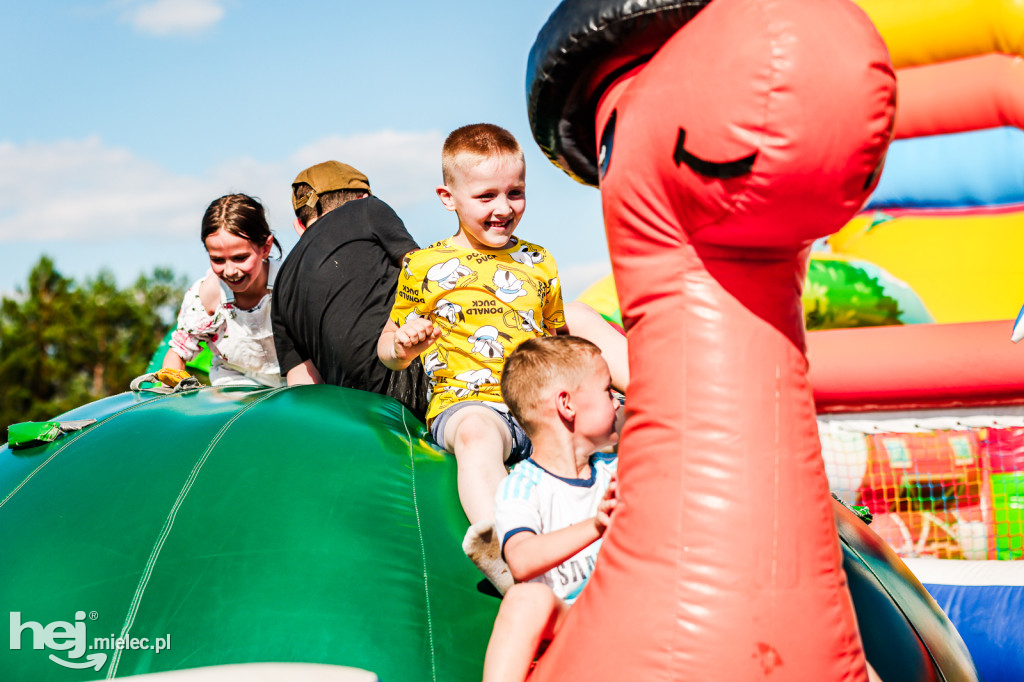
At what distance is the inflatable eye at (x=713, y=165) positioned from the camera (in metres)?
1.20

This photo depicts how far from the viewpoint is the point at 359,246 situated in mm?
2822

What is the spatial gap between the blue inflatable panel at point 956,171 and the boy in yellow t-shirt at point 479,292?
3.85 meters

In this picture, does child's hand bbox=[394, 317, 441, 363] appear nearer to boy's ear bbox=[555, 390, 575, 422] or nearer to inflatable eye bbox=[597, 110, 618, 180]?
boy's ear bbox=[555, 390, 575, 422]

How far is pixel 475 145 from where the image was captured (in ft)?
7.68

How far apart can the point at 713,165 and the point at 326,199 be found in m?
2.52

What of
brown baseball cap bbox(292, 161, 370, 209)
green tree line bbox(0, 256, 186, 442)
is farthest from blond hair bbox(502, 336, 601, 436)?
green tree line bbox(0, 256, 186, 442)

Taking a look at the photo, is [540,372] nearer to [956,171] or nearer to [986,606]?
[986,606]

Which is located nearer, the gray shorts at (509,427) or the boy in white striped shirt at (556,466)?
the boy in white striped shirt at (556,466)

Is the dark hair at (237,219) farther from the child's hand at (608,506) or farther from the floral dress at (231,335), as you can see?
the child's hand at (608,506)

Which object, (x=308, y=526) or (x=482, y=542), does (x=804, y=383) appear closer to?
(x=482, y=542)

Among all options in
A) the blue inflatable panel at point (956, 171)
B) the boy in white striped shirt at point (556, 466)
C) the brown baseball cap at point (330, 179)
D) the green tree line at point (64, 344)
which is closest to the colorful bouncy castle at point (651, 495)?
the boy in white striped shirt at point (556, 466)

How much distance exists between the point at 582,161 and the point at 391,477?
80 cm

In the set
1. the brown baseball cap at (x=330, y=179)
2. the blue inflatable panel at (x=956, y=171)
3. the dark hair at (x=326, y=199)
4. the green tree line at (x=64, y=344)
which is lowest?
the green tree line at (x=64, y=344)

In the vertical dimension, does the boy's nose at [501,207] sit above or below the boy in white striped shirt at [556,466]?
above
